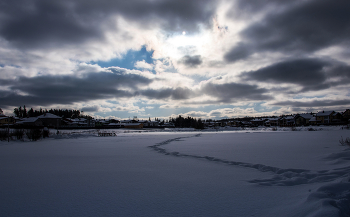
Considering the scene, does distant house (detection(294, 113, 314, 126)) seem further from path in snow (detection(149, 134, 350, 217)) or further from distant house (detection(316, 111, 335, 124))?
path in snow (detection(149, 134, 350, 217))

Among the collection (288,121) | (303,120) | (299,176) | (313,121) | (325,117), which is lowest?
(288,121)

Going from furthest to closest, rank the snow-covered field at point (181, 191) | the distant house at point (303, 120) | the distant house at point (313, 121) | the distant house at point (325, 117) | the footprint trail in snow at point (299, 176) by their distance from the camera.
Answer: the distant house at point (303, 120)
the distant house at point (313, 121)
the distant house at point (325, 117)
the footprint trail in snow at point (299, 176)
the snow-covered field at point (181, 191)

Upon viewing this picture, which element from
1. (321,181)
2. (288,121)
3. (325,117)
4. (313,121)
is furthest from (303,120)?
(321,181)

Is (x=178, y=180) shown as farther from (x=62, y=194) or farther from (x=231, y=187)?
(x=62, y=194)

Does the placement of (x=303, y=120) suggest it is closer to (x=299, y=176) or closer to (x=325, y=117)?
(x=325, y=117)

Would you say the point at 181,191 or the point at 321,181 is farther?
the point at 321,181

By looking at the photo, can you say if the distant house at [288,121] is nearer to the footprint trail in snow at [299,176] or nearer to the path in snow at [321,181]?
the path in snow at [321,181]

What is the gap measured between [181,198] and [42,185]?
11.3 ft

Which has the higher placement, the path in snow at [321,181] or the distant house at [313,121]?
the path in snow at [321,181]

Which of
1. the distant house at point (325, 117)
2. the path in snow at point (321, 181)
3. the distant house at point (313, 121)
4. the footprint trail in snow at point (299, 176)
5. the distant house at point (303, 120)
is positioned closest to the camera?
the path in snow at point (321, 181)

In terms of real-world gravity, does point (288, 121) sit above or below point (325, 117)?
below

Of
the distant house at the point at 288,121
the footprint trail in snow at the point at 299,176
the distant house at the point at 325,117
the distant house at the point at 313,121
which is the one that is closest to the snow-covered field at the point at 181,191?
the footprint trail in snow at the point at 299,176

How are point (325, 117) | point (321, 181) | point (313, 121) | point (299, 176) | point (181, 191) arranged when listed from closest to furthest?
point (181, 191)
point (321, 181)
point (299, 176)
point (325, 117)
point (313, 121)

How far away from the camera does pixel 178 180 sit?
193 inches
